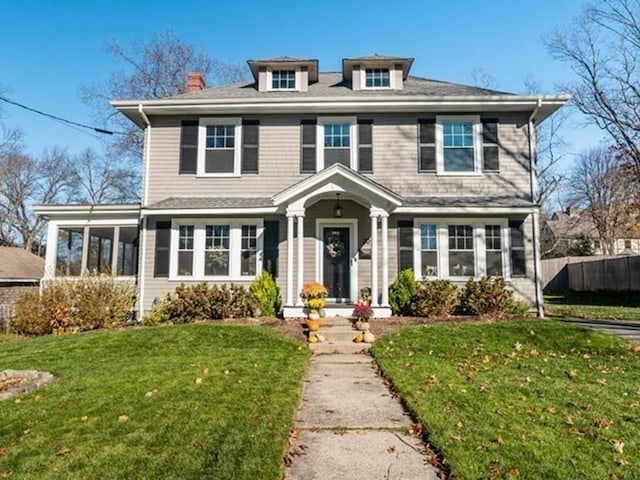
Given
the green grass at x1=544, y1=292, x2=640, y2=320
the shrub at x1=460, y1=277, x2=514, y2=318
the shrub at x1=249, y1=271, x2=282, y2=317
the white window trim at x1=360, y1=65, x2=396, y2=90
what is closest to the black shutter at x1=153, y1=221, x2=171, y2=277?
the shrub at x1=249, y1=271, x2=282, y2=317

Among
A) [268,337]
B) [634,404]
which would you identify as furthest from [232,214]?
[634,404]

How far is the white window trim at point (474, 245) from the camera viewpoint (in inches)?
459

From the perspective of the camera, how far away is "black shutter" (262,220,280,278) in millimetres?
11734

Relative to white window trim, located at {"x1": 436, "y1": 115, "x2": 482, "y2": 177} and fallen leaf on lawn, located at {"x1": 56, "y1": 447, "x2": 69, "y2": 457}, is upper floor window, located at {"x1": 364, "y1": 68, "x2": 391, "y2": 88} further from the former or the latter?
fallen leaf on lawn, located at {"x1": 56, "y1": 447, "x2": 69, "y2": 457}

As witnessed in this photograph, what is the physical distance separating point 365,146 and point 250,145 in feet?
10.4

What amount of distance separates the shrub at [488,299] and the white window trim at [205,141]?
6.89 meters

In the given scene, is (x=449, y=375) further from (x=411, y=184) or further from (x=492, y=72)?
(x=492, y=72)

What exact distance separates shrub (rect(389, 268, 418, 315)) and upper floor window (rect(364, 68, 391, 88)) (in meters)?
5.84

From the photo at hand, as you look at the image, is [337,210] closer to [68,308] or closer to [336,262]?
[336,262]

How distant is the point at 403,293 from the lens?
11.1m

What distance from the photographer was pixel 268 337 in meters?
8.59

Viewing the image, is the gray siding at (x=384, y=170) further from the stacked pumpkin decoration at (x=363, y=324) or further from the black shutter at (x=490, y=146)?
the stacked pumpkin decoration at (x=363, y=324)

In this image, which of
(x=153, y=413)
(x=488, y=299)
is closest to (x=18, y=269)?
(x=153, y=413)

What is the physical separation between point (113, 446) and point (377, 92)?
1157cm
